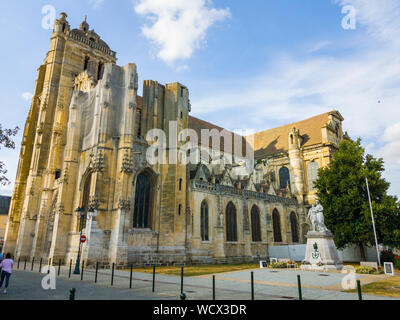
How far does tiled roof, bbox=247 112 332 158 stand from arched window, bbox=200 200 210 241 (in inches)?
863

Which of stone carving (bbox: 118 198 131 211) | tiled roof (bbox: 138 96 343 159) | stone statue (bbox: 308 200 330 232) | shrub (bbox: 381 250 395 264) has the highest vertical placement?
tiled roof (bbox: 138 96 343 159)

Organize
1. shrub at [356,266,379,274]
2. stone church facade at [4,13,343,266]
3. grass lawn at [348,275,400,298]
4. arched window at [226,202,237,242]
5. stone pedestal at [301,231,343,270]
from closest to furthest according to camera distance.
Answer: grass lawn at [348,275,400,298] < shrub at [356,266,379,274] < stone pedestal at [301,231,343,270] < stone church facade at [4,13,343,266] < arched window at [226,202,237,242]

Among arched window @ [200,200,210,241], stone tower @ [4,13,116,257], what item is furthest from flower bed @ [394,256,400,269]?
stone tower @ [4,13,116,257]

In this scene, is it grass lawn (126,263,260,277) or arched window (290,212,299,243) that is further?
arched window (290,212,299,243)

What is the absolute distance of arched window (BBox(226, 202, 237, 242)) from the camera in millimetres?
30744

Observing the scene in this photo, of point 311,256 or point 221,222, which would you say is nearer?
point 311,256

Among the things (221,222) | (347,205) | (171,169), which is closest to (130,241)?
(171,169)

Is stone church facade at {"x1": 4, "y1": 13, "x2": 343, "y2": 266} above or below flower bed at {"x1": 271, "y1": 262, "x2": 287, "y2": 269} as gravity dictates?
above

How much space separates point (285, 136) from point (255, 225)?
20517 mm

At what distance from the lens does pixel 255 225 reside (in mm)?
33719

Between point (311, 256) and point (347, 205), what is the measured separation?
426 inches

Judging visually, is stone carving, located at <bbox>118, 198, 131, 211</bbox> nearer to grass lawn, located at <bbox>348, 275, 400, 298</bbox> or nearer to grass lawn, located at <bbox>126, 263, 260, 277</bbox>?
grass lawn, located at <bbox>126, 263, 260, 277</bbox>
